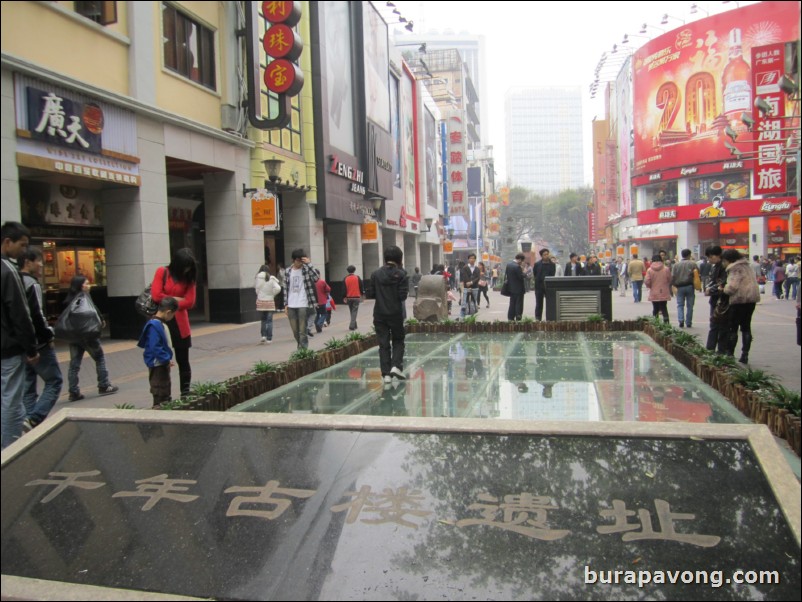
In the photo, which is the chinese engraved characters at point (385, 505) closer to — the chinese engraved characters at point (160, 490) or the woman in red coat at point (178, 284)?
the chinese engraved characters at point (160, 490)

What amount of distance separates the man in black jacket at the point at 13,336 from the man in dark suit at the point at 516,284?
10052mm

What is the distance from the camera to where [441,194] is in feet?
157

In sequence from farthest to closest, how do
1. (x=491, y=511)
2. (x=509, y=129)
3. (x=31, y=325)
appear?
(x=509, y=129) → (x=31, y=325) → (x=491, y=511)

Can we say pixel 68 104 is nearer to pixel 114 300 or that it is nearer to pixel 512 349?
pixel 114 300

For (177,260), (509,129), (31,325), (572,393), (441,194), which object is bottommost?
(572,393)

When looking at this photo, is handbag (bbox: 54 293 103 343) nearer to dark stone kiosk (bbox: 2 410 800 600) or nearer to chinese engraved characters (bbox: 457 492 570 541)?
dark stone kiosk (bbox: 2 410 800 600)

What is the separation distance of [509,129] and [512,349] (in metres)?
173

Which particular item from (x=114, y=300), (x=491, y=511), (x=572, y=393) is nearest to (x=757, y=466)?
(x=491, y=511)

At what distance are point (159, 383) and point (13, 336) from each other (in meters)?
1.70

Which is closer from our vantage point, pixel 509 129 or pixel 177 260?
pixel 177 260

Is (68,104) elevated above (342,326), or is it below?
above

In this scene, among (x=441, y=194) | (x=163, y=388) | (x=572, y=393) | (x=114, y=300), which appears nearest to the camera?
(x=163, y=388)

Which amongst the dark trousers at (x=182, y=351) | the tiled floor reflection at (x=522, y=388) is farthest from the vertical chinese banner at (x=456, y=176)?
the dark trousers at (x=182, y=351)

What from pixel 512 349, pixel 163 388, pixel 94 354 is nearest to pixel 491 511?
pixel 163 388
